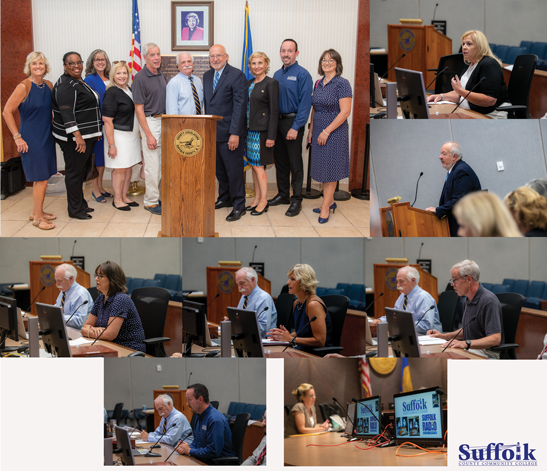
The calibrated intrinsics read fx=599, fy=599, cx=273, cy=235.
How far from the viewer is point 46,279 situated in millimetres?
4664

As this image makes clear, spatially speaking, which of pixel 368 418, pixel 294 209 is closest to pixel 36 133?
pixel 294 209

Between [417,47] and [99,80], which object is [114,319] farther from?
[417,47]

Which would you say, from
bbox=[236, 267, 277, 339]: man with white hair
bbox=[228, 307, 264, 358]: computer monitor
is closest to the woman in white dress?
bbox=[236, 267, 277, 339]: man with white hair

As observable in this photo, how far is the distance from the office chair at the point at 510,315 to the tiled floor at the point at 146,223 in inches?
49.1

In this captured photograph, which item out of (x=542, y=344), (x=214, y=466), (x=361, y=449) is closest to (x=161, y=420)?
(x=214, y=466)

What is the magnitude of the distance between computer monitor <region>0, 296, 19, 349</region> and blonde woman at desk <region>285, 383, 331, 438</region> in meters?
2.12

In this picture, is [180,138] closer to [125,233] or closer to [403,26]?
[125,233]

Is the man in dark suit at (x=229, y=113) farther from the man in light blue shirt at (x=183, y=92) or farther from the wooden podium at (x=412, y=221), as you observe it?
the wooden podium at (x=412, y=221)

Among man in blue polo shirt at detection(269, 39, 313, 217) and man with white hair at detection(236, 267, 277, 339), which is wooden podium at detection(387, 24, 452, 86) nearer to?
man in blue polo shirt at detection(269, 39, 313, 217)

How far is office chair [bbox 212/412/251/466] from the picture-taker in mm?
4062

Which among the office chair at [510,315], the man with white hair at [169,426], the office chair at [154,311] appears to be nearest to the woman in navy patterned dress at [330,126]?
the office chair at [154,311]

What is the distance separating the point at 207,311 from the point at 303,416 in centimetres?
106

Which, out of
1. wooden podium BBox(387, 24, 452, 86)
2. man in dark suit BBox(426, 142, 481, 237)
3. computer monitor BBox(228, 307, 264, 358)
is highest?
wooden podium BBox(387, 24, 452, 86)

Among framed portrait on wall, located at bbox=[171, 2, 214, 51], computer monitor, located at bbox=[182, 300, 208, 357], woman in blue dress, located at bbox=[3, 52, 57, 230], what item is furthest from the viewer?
framed portrait on wall, located at bbox=[171, 2, 214, 51]
